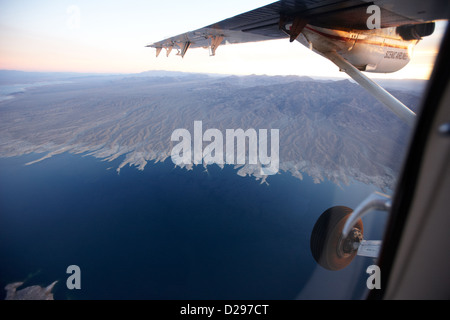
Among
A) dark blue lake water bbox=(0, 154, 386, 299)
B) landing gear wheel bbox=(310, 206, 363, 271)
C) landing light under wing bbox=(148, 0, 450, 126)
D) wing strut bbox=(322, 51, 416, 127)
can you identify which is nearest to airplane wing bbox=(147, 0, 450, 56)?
landing light under wing bbox=(148, 0, 450, 126)

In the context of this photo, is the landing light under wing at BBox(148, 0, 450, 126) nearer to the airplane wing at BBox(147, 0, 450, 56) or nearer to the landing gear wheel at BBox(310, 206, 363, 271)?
the airplane wing at BBox(147, 0, 450, 56)

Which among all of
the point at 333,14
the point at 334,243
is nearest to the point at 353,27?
the point at 333,14

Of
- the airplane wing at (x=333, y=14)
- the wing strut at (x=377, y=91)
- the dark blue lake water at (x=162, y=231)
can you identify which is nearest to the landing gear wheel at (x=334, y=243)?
the wing strut at (x=377, y=91)

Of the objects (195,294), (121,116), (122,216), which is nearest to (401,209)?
(195,294)

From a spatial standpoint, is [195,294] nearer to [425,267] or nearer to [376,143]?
[425,267]

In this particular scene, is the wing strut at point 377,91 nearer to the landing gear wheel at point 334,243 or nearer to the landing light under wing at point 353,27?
the landing light under wing at point 353,27

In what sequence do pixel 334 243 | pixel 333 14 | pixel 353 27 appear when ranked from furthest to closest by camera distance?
pixel 353 27
pixel 334 243
pixel 333 14

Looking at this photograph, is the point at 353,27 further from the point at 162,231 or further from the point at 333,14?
the point at 162,231
